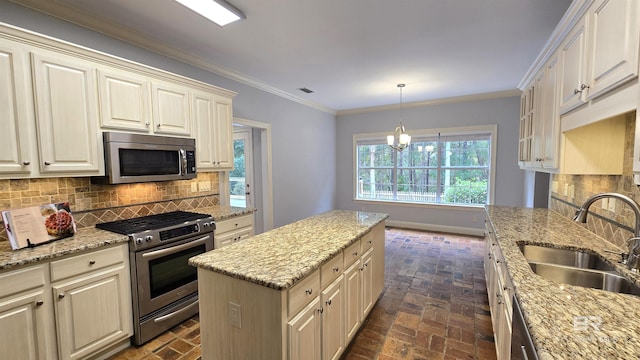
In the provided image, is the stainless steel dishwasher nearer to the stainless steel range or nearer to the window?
the stainless steel range

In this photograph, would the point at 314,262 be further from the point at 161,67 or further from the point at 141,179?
the point at 161,67

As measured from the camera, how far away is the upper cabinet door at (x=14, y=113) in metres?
1.70

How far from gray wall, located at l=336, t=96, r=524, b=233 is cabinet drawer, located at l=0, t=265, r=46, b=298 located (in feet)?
17.9

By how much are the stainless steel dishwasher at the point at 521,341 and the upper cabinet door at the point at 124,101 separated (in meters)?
2.96

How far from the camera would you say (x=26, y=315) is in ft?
5.27

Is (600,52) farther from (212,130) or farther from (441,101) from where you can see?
(441,101)

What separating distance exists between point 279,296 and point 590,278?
1.66m

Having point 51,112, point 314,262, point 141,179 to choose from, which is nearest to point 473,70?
point 314,262


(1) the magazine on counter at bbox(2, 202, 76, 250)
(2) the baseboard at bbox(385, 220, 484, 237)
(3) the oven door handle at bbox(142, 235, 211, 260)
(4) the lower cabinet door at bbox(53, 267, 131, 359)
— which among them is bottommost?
(2) the baseboard at bbox(385, 220, 484, 237)

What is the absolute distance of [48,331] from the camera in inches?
66.9

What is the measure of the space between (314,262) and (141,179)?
1875mm

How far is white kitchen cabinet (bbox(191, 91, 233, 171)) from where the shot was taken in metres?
2.92

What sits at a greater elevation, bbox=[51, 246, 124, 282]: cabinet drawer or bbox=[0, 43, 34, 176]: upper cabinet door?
bbox=[0, 43, 34, 176]: upper cabinet door

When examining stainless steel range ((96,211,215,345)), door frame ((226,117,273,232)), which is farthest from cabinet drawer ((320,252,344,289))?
door frame ((226,117,273,232))
